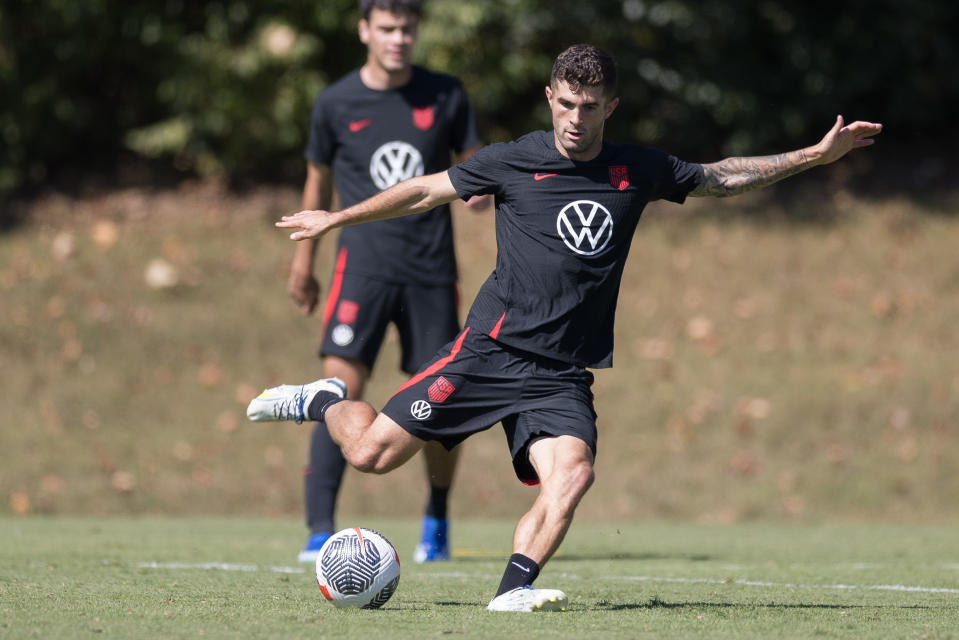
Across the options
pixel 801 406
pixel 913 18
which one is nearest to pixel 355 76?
pixel 801 406

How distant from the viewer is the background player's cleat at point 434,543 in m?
7.04

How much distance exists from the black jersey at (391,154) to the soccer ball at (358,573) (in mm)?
2355

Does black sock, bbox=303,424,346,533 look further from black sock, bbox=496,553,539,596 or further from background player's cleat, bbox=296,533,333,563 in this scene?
black sock, bbox=496,553,539,596

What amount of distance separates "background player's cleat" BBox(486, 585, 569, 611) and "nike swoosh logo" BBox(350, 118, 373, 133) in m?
3.15

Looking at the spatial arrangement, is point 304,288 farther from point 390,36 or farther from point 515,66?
point 515,66

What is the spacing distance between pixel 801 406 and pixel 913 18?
6.27 metres

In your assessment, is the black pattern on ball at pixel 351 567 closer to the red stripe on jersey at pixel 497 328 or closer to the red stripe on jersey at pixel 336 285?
the red stripe on jersey at pixel 497 328

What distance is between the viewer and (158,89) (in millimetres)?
17375

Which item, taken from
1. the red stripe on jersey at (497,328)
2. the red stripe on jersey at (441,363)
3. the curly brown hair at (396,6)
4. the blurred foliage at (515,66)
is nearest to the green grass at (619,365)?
the blurred foliage at (515,66)

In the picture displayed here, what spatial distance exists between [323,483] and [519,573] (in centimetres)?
240

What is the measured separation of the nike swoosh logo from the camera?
7.03m

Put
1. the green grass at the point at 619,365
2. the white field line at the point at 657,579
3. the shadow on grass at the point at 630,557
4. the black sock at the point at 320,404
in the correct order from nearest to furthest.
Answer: the black sock at the point at 320,404 → the white field line at the point at 657,579 → the shadow on grass at the point at 630,557 → the green grass at the point at 619,365

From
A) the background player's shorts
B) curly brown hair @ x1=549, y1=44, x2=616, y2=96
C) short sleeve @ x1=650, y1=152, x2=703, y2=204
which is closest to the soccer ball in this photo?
short sleeve @ x1=650, y1=152, x2=703, y2=204

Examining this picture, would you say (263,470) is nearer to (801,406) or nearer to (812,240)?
(801,406)
